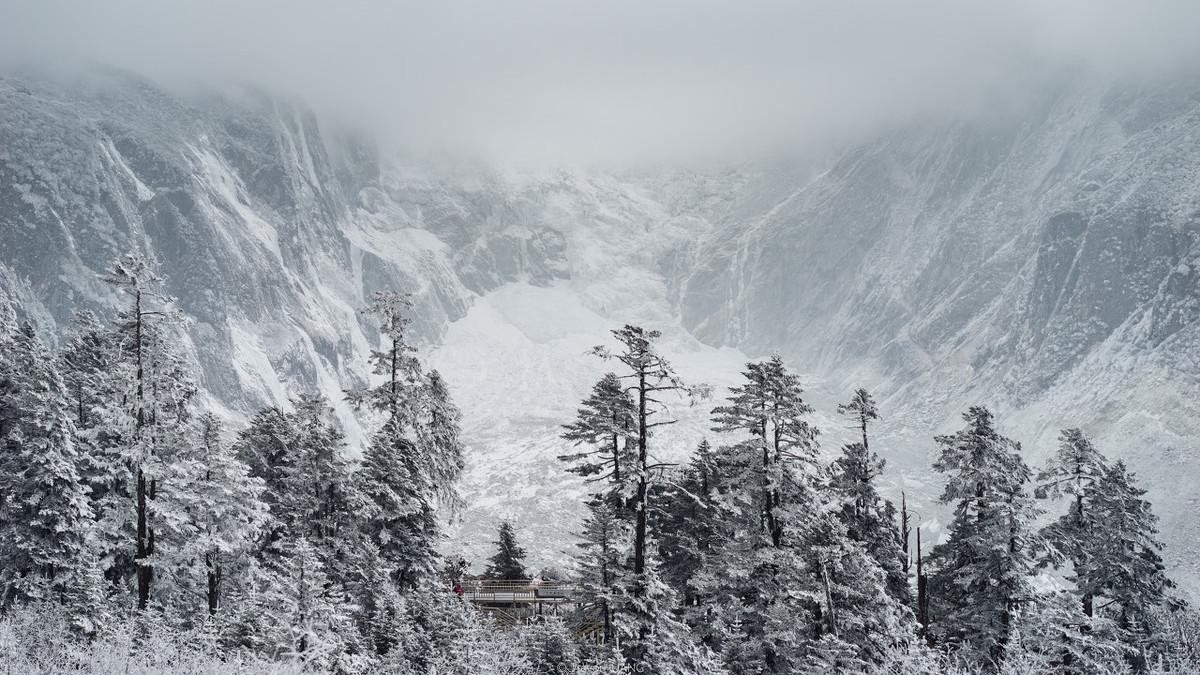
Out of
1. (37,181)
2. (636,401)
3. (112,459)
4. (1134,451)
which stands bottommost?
(112,459)

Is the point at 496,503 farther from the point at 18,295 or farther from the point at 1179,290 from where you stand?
the point at 1179,290

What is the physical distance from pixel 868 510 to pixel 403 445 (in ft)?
56.1

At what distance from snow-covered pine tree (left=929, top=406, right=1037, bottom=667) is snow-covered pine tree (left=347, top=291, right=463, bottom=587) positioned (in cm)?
1739

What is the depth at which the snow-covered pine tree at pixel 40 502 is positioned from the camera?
1092 inches

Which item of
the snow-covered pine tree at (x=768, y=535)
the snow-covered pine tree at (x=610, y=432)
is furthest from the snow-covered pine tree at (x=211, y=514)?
the snow-covered pine tree at (x=768, y=535)

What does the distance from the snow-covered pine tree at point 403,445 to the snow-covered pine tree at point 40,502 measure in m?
8.37

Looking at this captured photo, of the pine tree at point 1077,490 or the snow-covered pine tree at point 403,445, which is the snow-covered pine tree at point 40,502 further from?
the pine tree at point 1077,490

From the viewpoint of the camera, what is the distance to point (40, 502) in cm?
2850

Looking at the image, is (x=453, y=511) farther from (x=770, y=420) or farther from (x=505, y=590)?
(x=505, y=590)

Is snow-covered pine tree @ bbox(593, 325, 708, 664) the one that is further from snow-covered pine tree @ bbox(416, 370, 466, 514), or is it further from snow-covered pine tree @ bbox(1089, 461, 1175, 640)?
snow-covered pine tree @ bbox(1089, 461, 1175, 640)

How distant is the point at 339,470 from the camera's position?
103ft

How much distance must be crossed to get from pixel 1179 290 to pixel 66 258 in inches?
7585

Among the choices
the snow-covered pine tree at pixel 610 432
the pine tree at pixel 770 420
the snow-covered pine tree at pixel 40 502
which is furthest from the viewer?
the snow-covered pine tree at pixel 40 502

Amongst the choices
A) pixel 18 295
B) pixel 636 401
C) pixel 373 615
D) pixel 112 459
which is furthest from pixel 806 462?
pixel 18 295
